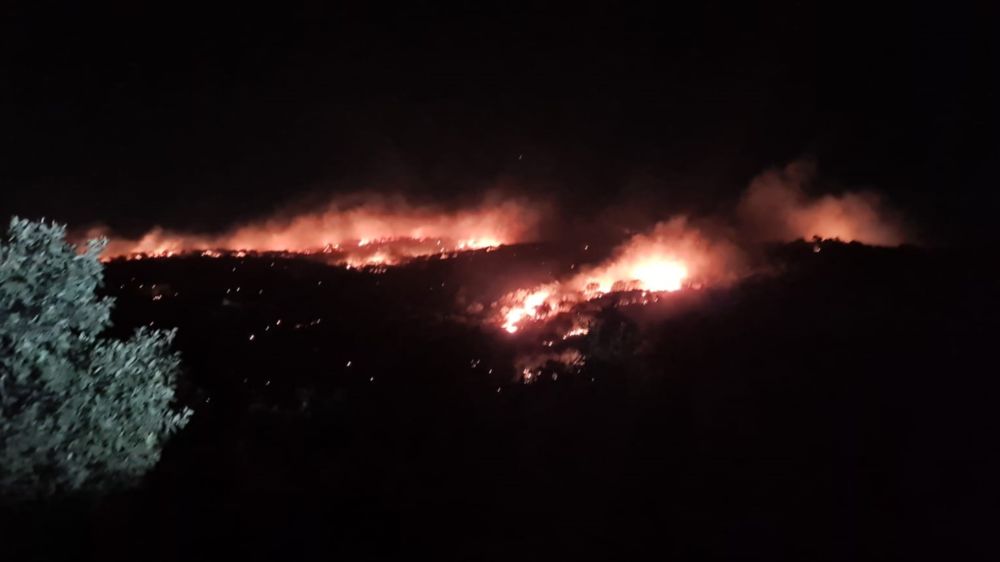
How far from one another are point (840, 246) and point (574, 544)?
83.8ft

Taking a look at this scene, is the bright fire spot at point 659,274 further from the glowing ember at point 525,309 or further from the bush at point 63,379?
the bush at point 63,379

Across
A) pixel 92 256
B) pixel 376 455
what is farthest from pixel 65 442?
pixel 376 455

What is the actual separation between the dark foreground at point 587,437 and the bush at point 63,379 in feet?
3.16

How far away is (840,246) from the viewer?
3822 centimetres

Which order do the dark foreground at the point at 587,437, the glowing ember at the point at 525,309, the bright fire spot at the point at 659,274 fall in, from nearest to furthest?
the dark foreground at the point at 587,437 < the glowing ember at the point at 525,309 < the bright fire spot at the point at 659,274

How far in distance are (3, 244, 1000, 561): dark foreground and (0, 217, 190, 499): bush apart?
963 mm

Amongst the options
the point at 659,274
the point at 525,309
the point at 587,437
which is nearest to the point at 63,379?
the point at 587,437

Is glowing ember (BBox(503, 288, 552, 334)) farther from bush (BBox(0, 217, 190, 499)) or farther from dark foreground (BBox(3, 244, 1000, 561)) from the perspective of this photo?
bush (BBox(0, 217, 190, 499))

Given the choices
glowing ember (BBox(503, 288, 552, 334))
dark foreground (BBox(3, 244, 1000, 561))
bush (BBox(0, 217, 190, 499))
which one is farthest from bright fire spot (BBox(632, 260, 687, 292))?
bush (BBox(0, 217, 190, 499))

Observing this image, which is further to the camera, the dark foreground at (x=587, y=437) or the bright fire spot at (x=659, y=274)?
the bright fire spot at (x=659, y=274)

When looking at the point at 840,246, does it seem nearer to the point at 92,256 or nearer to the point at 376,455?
the point at 376,455

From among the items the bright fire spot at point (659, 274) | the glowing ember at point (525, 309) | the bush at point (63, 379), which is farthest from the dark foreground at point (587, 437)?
the bright fire spot at point (659, 274)

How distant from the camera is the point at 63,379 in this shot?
13727 mm

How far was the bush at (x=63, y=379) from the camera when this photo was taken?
1345 centimetres
